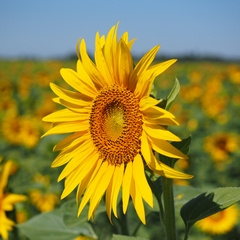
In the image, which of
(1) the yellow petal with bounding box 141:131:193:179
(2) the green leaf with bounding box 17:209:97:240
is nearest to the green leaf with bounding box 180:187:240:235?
(1) the yellow petal with bounding box 141:131:193:179

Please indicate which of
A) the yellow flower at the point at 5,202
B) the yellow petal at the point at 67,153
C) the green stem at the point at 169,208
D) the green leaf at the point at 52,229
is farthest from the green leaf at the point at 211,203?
the yellow flower at the point at 5,202

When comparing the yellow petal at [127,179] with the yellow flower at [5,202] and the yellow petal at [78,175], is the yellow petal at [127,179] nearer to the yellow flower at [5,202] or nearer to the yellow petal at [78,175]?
the yellow petal at [78,175]

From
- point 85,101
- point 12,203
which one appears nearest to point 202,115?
point 12,203

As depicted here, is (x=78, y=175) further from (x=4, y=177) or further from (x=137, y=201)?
(x=4, y=177)

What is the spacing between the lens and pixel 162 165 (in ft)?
4.39

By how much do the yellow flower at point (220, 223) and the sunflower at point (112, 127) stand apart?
2.64 m

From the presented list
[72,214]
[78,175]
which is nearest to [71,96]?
[78,175]

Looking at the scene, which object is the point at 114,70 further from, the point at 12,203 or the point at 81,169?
the point at 12,203

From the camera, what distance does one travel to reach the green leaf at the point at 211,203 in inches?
54.9

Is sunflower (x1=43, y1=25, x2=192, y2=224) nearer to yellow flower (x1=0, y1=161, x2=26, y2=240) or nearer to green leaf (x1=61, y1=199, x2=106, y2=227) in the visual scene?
green leaf (x1=61, y1=199, x2=106, y2=227)

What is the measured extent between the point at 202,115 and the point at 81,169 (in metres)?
6.22

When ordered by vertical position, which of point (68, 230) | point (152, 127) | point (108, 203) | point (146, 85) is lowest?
point (68, 230)

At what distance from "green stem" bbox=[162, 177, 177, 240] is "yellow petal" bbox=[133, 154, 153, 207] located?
2.7 inches

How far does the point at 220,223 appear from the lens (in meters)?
4.00
